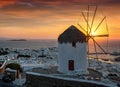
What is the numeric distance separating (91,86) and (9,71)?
9220mm

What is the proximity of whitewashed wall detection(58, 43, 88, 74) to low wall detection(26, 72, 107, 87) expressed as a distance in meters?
3.63

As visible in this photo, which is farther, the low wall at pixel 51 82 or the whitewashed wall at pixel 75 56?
the whitewashed wall at pixel 75 56

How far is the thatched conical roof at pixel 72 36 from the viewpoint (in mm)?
26469

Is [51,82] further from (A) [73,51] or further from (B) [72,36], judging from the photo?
(B) [72,36]

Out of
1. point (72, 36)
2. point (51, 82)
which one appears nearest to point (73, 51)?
point (72, 36)

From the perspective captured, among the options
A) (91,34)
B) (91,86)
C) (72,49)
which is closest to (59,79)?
(91,86)

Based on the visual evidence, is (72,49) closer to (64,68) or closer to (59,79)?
(64,68)

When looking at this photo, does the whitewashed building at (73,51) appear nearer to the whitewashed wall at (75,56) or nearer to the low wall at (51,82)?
the whitewashed wall at (75,56)

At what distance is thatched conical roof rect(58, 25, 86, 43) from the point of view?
26.5 m

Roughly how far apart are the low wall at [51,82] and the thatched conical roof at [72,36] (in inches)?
168

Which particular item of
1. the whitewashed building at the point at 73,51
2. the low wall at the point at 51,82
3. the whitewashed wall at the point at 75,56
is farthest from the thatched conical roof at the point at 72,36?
the low wall at the point at 51,82

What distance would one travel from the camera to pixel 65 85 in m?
22.1

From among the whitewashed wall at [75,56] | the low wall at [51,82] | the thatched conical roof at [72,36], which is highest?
the thatched conical roof at [72,36]

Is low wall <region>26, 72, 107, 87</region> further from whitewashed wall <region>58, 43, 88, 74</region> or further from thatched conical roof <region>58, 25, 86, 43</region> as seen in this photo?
thatched conical roof <region>58, 25, 86, 43</region>
